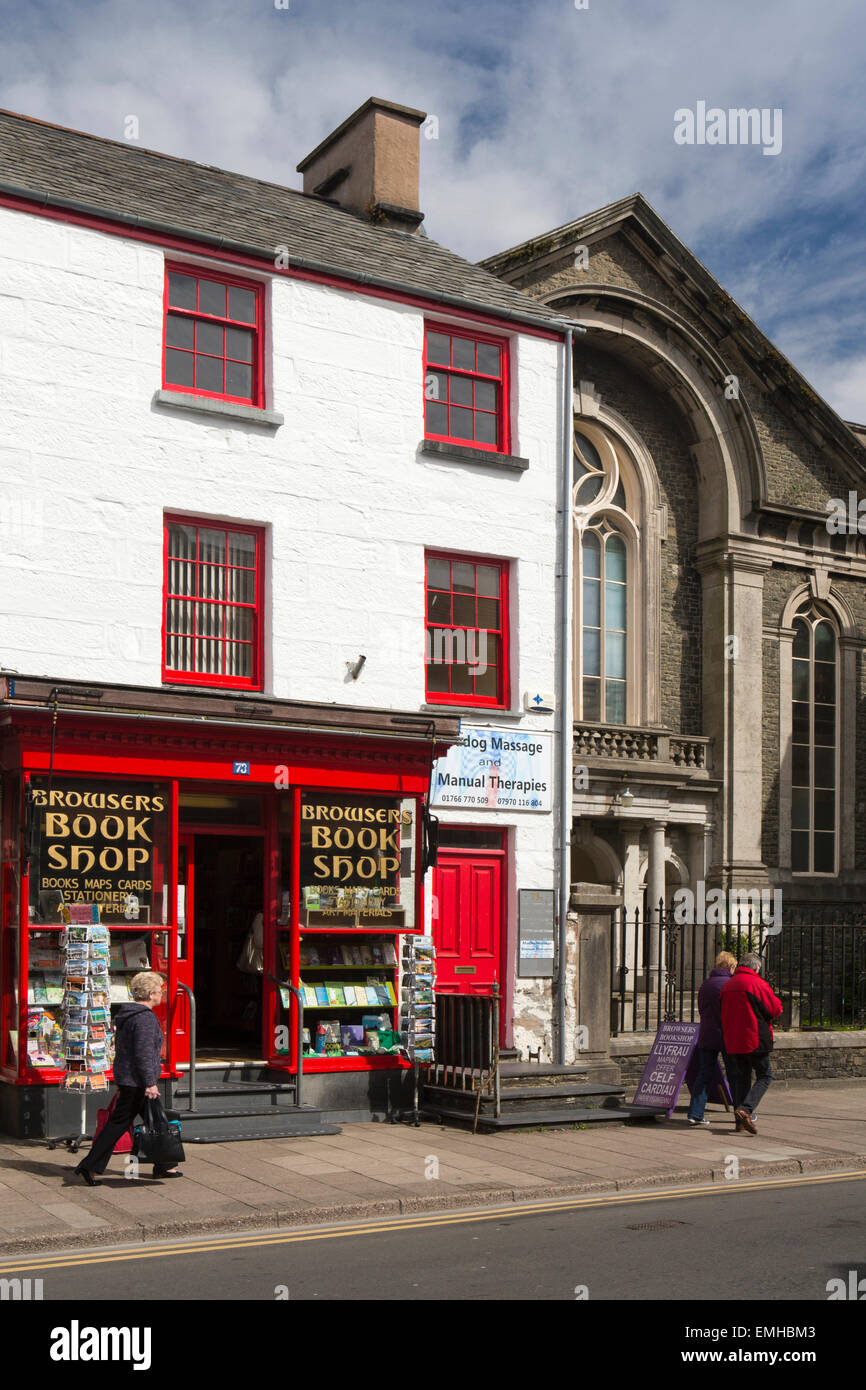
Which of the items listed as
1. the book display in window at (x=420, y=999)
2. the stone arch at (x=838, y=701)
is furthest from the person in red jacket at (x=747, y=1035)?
the stone arch at (x=838, y=701)

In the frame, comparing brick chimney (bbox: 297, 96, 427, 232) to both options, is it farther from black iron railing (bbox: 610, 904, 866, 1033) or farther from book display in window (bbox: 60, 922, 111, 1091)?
book display in window (bbox: 60, 922, 111, 1091)

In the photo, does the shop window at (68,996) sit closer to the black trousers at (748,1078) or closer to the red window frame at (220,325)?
the black trousers at (748,1078)

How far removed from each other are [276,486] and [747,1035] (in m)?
7.32

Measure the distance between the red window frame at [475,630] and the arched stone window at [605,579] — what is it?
6.91 m

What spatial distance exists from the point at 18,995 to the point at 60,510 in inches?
180

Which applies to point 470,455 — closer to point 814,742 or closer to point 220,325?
point 220,325

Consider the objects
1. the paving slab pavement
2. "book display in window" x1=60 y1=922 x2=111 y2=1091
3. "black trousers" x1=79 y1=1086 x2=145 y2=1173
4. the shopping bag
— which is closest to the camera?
the paving slab pavement

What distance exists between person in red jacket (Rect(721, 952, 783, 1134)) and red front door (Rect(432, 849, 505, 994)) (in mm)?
3299

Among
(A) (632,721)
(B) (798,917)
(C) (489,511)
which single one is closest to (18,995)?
(C) (489,511)

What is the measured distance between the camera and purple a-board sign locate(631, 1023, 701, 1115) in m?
14.5

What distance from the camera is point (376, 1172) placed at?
11312 millimetres

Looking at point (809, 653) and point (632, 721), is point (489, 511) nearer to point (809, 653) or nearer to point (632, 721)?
point (632, 721)

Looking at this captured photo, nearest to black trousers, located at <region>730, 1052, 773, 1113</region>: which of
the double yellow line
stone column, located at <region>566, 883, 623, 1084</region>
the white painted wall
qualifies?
the double yellow line

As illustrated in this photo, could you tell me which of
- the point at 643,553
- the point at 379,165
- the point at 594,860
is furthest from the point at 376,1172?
the point at 643,553
